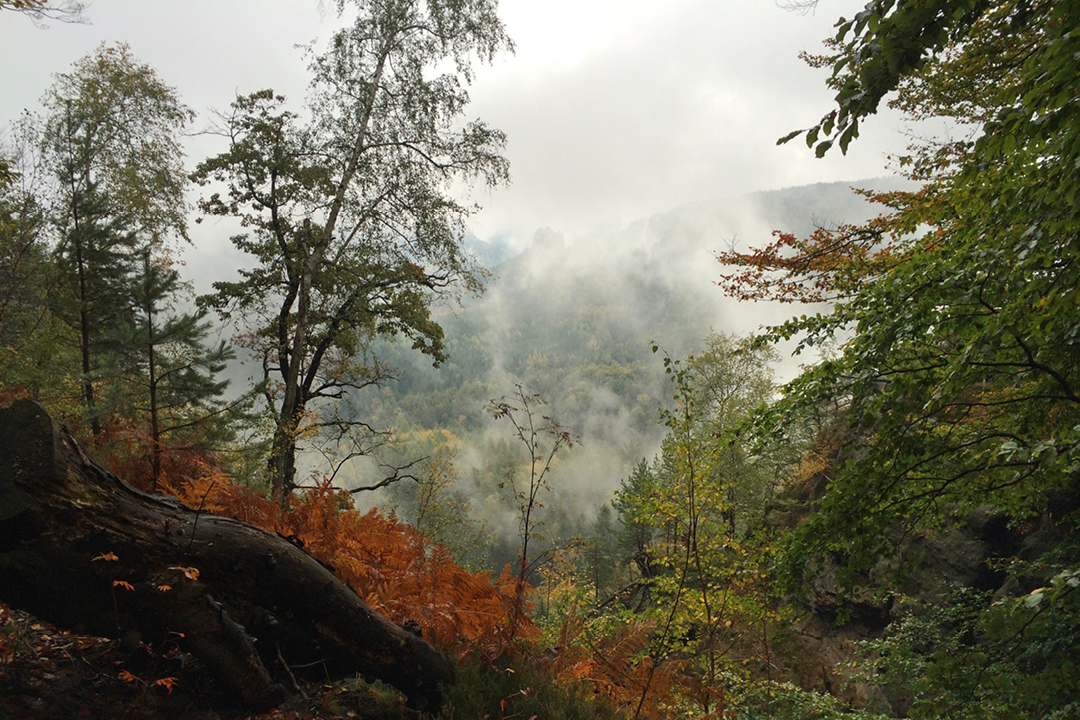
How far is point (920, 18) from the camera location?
69.9 inches

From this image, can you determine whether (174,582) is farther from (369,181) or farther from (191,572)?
(369,181)

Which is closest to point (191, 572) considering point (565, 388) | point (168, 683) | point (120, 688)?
point (168, 683)

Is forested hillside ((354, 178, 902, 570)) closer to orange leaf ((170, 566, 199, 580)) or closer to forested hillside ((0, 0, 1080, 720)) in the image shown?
forested hillside ((0, 0, 1080, 720))

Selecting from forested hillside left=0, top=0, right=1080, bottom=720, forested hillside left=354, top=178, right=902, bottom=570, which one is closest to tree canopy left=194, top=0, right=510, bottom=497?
forested hillside left=0, top=0, right=1080, bottom=720

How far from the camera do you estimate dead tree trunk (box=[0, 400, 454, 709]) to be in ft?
7.97

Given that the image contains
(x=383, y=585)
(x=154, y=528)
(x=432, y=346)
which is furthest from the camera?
(x=432, y=346)

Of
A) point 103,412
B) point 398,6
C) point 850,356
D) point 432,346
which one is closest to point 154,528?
point 850,356

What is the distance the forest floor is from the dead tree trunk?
0.14 metres

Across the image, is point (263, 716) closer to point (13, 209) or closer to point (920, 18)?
point (920, 18)

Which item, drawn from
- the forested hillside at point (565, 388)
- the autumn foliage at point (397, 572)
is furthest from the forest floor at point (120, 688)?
the forested hillside at point (565, 388)

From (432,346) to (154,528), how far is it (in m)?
8.39

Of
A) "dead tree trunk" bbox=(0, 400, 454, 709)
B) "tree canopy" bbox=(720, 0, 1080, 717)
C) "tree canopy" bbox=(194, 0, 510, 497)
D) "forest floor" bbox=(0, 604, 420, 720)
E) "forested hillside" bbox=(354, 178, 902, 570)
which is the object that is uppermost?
"forested hillside" bbox=(354, 178, 902, 570)

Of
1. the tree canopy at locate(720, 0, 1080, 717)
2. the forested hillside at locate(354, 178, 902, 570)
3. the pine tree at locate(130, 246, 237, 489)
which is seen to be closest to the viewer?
the tree canopy at locate(720, 0, 1080, 717)

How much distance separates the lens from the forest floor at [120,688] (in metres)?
2.53
